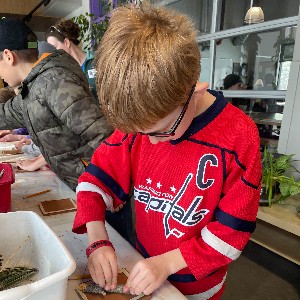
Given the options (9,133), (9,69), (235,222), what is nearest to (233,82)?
(9,133)

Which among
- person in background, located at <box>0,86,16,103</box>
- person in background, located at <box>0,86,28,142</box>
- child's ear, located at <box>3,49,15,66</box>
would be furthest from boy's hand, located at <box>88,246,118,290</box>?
person in background, located at <box>0,86,16,103</box>

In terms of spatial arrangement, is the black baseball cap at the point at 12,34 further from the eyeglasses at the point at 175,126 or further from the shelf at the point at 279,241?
the shelf at the point at 279,241

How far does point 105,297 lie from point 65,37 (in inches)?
76.6

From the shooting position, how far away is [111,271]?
583mm

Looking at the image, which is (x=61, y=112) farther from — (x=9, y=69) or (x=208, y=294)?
(x=208, y=294)

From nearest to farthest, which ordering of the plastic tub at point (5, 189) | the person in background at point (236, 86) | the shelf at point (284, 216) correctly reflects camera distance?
the plastic tub at point (5, 189) → the shelf at point (284, 216) → the person in background at point (236, 86)

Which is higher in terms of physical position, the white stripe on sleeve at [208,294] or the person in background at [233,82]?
the person in background at [233,82]

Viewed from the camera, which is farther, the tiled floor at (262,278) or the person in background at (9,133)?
the person in background at (9,133)

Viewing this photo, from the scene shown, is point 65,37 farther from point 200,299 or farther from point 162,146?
point 200,299

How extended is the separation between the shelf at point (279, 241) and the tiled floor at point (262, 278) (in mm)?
151

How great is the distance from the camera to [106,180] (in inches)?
29.0

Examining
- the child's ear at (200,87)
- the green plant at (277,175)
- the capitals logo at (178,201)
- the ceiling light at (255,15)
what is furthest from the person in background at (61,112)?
the ceiling light at (255,15)

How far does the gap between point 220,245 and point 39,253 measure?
341 mm

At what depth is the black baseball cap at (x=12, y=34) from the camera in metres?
1.16
